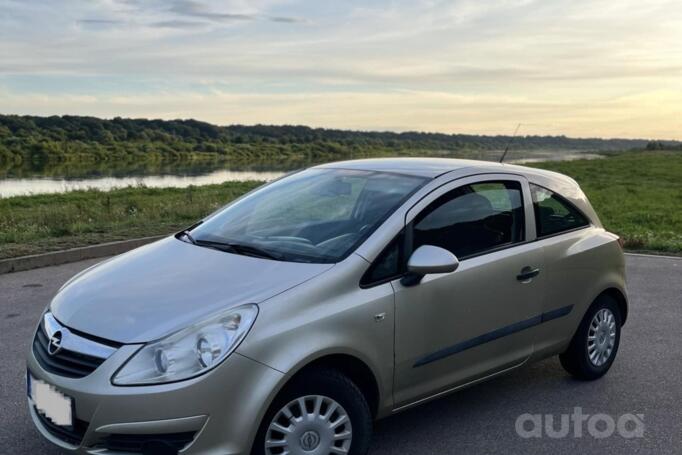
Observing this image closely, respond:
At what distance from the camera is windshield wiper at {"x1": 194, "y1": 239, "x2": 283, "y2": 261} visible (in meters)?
3.56

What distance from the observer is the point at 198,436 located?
2814 millimetres

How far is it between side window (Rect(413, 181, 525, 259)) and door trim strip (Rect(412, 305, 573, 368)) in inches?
19.1

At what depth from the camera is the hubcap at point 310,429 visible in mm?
3043

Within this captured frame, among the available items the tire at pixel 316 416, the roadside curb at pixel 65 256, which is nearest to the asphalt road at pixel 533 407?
the tire at pixel 316 416

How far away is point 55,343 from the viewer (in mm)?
3096

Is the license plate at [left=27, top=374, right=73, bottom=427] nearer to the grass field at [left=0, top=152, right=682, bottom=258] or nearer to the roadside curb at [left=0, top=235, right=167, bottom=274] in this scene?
the roadside curb at [left=0, top=235, right=167, bottom=274]

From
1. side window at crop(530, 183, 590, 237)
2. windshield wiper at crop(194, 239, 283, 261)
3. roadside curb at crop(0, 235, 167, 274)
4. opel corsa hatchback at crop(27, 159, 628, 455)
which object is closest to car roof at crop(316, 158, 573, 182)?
opel corsa hatchback at crop(27, 159, 628, 455)

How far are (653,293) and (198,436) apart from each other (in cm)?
644

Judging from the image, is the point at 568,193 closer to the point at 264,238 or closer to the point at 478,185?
the point at 478,185

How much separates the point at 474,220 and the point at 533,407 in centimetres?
133

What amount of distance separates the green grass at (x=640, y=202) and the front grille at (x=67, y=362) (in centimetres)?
994

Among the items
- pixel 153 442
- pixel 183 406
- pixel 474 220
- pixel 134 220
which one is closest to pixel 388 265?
pixel 474 220

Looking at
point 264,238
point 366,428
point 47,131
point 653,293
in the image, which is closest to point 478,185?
point 264,238

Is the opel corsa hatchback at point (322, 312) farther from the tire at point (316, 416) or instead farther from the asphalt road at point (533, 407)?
the asphalt road at point (533, 407)
